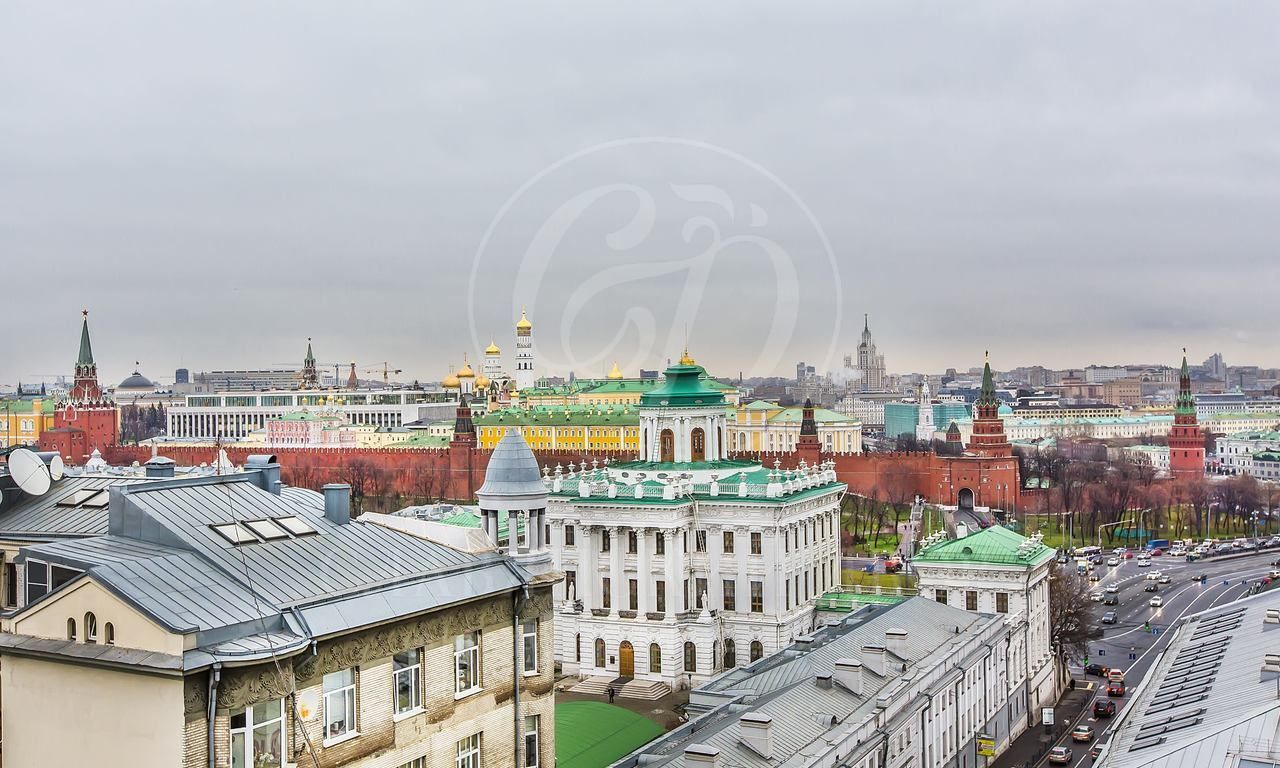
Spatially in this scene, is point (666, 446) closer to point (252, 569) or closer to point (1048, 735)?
point (1048, 735)

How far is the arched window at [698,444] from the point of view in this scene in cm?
5288

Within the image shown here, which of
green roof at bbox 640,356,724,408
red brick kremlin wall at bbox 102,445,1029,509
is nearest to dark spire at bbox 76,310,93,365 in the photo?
red brick kremlin wall at bbox 102,445,1029,509

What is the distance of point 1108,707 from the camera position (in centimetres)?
4588

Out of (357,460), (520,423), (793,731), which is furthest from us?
(520,423)

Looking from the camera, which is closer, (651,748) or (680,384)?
(651,748)

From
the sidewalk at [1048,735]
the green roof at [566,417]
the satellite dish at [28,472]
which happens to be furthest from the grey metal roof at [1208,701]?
the green roof at [566,417]

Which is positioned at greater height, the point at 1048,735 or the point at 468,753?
the point at 468,753

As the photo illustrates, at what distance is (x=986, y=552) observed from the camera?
45000 millimetres

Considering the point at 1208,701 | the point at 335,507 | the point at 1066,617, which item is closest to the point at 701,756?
the point at 335,507

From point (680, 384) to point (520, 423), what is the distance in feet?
298

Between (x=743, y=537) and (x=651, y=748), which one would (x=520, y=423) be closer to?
(x=743, y=537)

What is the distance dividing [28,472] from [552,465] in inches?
3911

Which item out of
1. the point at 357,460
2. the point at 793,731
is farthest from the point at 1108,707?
the point at 357,460

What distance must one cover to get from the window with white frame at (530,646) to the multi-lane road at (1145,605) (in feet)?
89.2
